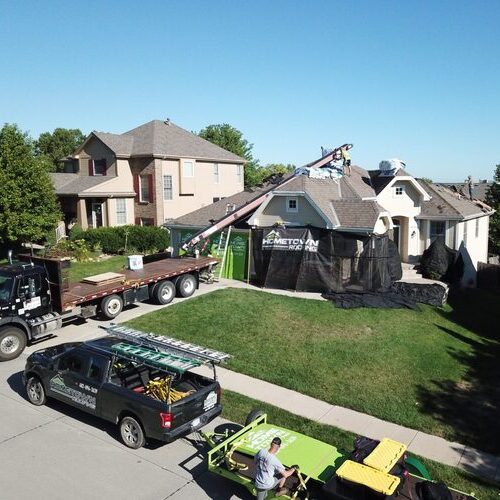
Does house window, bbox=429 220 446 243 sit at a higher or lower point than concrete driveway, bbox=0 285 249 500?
higher

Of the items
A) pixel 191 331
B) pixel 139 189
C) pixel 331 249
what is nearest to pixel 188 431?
pixel 191 331

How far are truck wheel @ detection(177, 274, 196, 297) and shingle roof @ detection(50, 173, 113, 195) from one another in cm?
1644

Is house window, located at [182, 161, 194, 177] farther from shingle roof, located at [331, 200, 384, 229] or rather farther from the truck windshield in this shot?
the truck windshield

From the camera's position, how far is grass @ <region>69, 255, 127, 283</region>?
24.0 meters

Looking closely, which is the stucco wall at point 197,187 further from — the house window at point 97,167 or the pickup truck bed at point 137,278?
the pickup truck bed at point 137,278

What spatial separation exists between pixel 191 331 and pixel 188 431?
269 inches

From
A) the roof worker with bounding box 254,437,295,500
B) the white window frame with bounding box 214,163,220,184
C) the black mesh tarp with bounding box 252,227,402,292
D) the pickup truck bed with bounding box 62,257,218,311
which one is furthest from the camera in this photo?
the white window frame with bounding box 214,163,220,184

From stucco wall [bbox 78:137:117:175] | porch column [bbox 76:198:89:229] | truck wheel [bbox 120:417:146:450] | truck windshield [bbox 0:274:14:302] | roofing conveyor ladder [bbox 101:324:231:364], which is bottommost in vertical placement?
truck wheel [bbox 120:417:146:450]

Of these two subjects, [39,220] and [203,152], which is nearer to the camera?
[39,220]

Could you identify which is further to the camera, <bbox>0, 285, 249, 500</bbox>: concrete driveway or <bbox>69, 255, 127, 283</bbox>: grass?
<bbox>69, 255, 127, 283</bbox>: grass

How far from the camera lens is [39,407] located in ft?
35.4

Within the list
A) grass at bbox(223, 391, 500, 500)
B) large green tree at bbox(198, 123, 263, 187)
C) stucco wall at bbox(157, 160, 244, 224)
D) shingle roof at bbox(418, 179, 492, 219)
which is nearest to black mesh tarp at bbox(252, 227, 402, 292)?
shingle roof at bbox(418, 179, 492, 219)

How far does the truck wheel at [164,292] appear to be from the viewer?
18.2m

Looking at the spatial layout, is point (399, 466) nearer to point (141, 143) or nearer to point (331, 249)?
point (331, 249)
